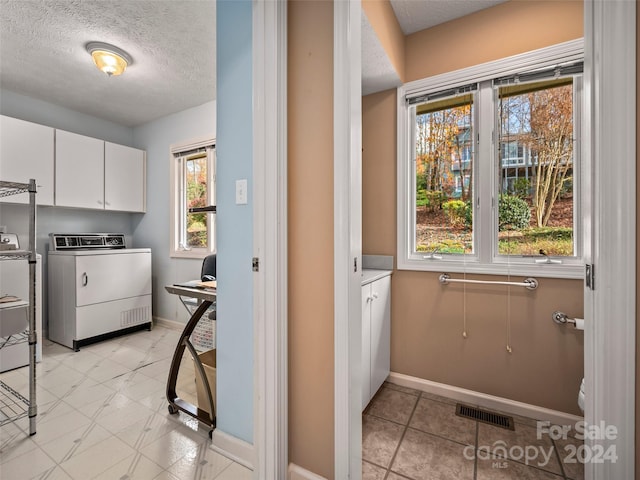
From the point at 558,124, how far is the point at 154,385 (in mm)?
3366

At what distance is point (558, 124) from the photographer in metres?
1.85

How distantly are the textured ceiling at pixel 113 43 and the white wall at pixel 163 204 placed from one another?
216 mm

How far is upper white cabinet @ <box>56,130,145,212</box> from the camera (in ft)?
10.3

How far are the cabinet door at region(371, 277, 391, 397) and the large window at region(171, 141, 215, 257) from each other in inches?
86.1

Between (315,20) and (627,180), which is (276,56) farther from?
(627,180)

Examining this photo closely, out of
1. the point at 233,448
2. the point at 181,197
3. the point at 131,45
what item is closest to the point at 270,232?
the point at 233,448

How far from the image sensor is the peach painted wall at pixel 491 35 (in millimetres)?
1783

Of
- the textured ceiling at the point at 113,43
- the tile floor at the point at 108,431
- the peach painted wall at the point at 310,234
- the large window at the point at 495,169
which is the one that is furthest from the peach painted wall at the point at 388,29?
the tile floor at the point at 108,431

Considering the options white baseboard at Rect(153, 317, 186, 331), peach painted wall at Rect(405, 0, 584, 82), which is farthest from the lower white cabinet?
white baseboard at Rect(153, 317, 186, 331)

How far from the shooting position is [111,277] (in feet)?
10.8

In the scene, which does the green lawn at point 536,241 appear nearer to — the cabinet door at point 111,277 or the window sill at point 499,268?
the window sill at point 499,268

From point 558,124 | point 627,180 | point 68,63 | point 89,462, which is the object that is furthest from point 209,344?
point 558,124

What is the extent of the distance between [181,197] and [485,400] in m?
3.74

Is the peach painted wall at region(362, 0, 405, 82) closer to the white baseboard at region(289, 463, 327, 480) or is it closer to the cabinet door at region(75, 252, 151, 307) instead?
the white baseboard at region(289, 463, 327, 480)
